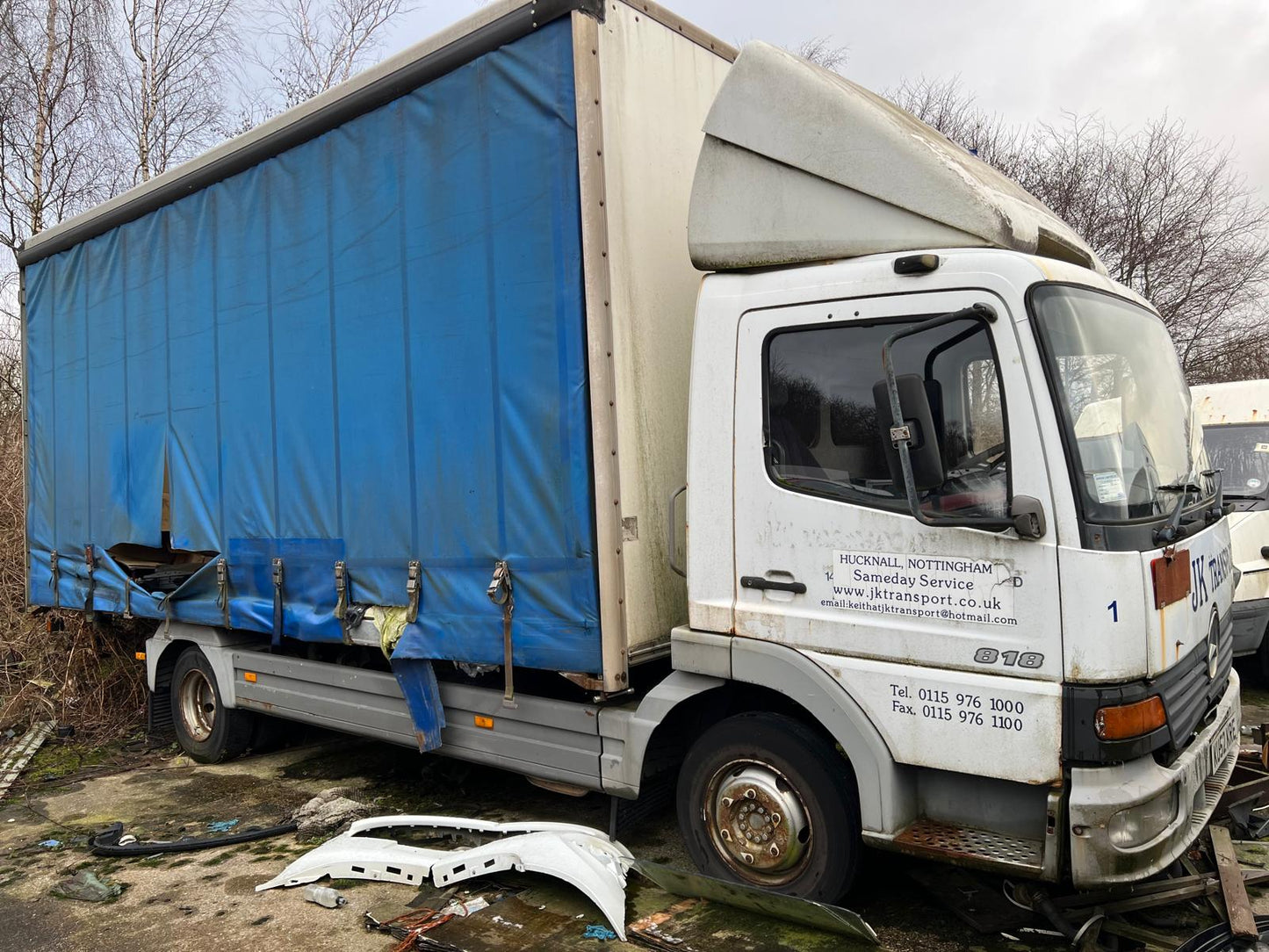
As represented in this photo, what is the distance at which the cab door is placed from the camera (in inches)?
129

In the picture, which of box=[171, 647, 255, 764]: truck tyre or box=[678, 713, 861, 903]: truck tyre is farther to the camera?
box=[171, 647, 255, 764]: truck tyre

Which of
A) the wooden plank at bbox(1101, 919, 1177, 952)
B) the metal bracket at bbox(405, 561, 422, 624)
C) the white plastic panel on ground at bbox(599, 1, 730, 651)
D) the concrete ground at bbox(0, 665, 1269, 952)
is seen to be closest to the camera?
the wooden plank at bbox(1101, 919, 1177, 952)

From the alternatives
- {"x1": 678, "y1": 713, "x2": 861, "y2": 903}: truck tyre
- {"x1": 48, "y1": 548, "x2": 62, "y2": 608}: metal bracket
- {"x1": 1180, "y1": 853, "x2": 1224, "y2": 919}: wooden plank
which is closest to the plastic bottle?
{"x1": 678, "y1": 713, "x2": 861, "y2": 903}: truck tyre

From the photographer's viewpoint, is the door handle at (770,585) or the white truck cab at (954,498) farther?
the door handle at (770,585)

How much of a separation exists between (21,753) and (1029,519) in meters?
7.51

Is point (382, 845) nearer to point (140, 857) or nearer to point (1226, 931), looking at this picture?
point (140, 857)

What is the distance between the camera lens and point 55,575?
7949 millimetres

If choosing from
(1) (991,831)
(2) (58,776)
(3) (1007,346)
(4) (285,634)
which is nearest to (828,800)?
(1) (991,831)

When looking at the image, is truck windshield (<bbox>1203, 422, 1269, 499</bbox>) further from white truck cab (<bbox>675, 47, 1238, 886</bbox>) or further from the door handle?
the door handle

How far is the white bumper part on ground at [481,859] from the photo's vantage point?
4.07 meters

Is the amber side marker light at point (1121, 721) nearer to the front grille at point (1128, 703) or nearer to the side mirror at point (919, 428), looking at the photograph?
the front grille at point (1128, 703)

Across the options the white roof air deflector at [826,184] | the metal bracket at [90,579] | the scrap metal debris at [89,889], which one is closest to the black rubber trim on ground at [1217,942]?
the white roof air deflector at [826,184]

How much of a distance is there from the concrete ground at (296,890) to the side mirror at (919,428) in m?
1.65

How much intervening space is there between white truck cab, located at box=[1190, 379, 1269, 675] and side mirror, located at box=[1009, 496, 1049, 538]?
14.9 ft
